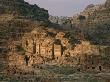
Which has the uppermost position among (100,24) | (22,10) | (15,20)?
(22,10)

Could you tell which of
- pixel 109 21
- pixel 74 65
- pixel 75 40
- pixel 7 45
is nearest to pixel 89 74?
pixel 74 65

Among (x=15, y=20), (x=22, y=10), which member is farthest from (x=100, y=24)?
(x=15, y=20)

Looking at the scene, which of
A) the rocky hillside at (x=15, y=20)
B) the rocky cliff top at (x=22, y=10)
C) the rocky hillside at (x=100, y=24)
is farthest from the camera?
the rocky hillside at (x=100, y=24)

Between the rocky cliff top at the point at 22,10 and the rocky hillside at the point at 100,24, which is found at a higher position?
the rocky cliff top at the point at 22,10

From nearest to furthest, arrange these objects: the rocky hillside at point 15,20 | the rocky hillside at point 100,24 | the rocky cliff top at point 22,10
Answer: the rocky hillside at point 15,20 < the rocky cliff top at point 22,10 < the rocky hillside at point 100,24

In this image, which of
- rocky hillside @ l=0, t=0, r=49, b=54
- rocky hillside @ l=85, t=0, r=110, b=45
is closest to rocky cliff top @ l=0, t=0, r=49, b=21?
rocky hillside @ l=0, t=0, r=49, b=54

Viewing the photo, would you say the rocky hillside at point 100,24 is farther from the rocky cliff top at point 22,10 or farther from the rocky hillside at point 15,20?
the rocky hillside at point 15,20

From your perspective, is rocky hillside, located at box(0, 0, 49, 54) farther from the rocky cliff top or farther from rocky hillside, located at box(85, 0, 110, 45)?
rocky hillside, located at box(85, 0, 110, 45)

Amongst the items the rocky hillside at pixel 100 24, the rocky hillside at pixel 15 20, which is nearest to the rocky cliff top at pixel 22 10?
the rocky hillside at pixel 15 20

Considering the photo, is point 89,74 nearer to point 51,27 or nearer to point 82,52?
point 82,52

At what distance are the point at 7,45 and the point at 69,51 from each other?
487 inches

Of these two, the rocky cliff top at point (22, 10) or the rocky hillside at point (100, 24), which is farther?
the rocky hillside at point (100, 24)

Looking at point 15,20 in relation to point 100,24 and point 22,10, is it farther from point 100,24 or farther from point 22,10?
point 100,24

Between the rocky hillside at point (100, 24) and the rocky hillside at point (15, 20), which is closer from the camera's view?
the rocky hillside at point (15, 20)
